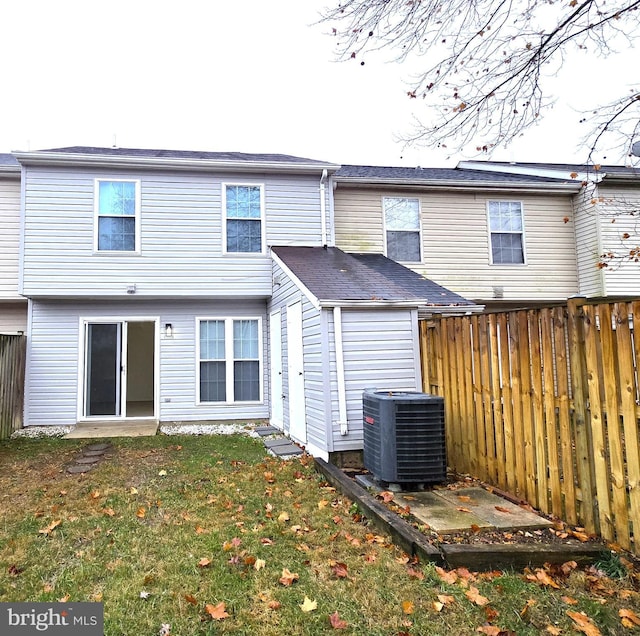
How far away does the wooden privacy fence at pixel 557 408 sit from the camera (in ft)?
10.5

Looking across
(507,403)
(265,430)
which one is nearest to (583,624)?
(507,403)

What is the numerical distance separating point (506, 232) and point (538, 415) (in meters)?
8.28

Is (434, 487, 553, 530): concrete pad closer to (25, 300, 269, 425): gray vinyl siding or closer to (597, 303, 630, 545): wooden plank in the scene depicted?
(597, 303, 630, 545): wooden plank

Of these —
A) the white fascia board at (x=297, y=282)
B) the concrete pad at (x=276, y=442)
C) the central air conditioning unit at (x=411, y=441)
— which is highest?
the white fascia board at (x=297, y=282)

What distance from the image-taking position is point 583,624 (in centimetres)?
241

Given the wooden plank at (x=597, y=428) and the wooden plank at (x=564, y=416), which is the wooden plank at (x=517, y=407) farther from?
the wooden plank at (x=597, y=428)

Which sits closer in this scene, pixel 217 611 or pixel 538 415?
pixel 217 611

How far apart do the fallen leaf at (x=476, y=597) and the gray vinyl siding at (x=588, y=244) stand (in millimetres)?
10252

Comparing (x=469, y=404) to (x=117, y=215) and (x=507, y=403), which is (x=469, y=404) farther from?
(x=117, y=215)

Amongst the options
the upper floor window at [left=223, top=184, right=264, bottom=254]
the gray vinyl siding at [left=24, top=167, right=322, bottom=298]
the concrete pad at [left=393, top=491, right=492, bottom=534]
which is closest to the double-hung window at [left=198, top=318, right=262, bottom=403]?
the gray vinyl siding at [left=24, top=167, right=322, bottom=298]

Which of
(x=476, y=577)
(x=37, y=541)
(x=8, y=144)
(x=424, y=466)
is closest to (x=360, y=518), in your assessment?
(x=424, y=466)

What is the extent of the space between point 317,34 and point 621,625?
5.07 metres

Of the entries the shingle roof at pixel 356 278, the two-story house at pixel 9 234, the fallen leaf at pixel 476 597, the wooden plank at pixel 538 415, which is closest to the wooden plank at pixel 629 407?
the wooden plank at pixel 538 415

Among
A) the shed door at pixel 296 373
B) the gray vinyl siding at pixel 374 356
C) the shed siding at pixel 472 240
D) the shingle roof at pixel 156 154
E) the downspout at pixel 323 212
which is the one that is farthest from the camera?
the shed siding at pixel 472 240
